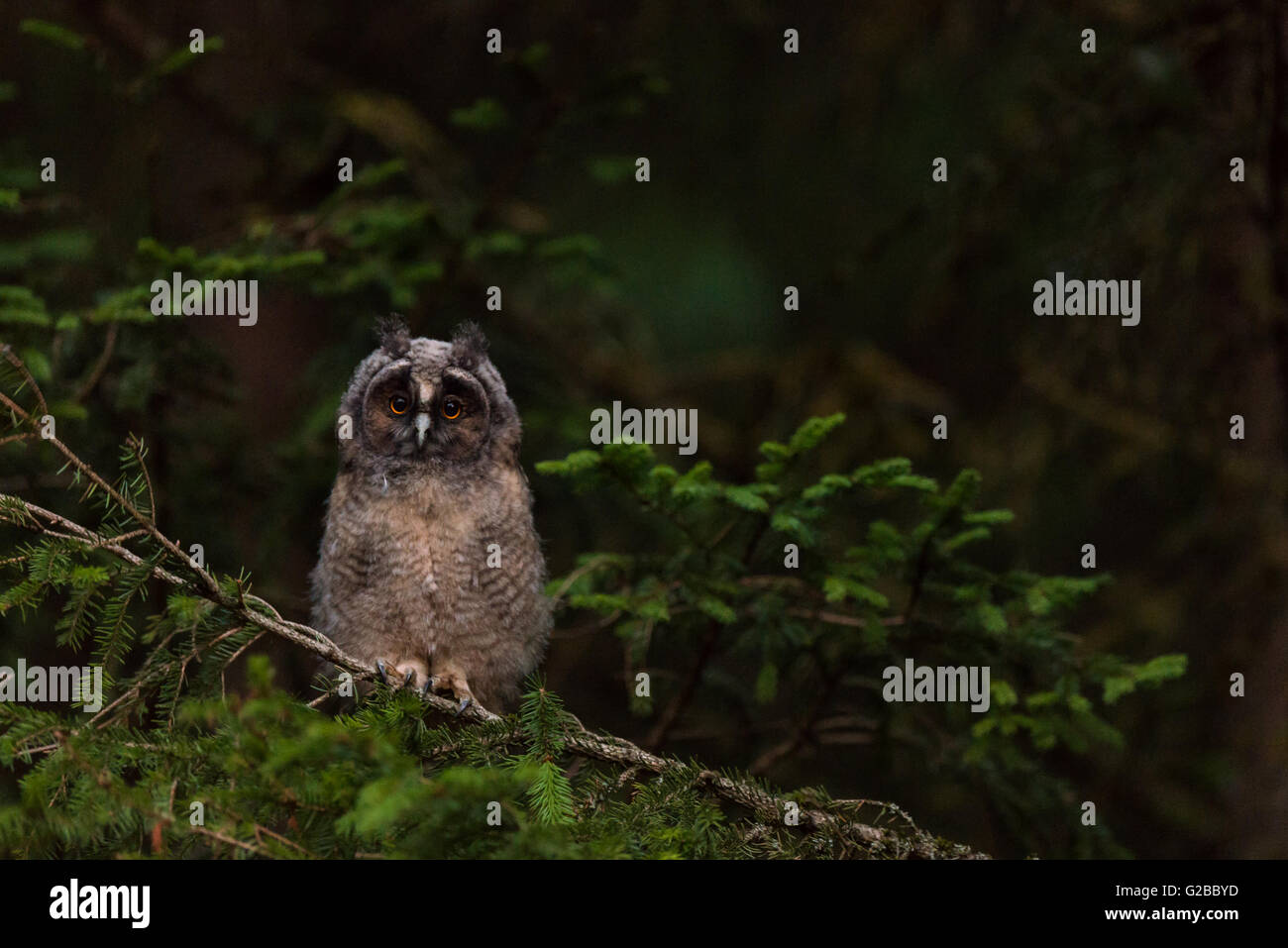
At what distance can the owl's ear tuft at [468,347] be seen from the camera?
177 inches

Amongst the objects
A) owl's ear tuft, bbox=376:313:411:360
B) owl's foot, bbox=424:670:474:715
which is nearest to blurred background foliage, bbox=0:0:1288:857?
owl's ear tuft, bbox=376:313:411:360

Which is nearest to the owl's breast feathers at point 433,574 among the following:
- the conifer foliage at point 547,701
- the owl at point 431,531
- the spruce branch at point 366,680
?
the owl at point 431,531

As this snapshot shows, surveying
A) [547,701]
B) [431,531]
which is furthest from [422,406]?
[547,701]

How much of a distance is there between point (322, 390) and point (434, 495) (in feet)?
4.98

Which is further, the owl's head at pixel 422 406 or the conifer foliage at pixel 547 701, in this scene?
the owl's head at pixel 422 406

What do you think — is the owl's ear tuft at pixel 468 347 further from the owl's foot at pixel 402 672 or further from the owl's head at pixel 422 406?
the owl's foot at pixel 402 672

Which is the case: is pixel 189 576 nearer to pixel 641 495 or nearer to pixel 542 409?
pixel 641 495

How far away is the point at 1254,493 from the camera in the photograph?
19.9ft

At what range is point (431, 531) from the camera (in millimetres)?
4336

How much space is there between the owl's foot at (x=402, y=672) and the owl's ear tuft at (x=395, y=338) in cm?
119

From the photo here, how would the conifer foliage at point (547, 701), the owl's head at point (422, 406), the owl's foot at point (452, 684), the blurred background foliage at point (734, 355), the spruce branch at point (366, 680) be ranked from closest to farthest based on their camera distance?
the conifer foliage at point (547, 701) → the spruce branch at point (366, 680) → the owl's foot at point (452, 684) → the owl's head at point (422, 406) → the blurred background foliage at point (734, 355)

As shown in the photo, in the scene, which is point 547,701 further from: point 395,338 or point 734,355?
point 734,355

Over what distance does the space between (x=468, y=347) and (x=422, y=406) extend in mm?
348

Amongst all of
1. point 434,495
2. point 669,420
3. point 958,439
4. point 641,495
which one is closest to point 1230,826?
point 958,439
